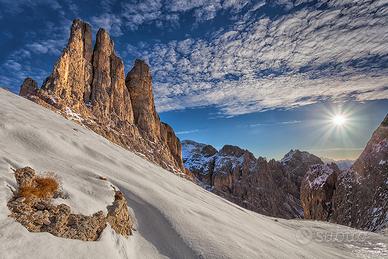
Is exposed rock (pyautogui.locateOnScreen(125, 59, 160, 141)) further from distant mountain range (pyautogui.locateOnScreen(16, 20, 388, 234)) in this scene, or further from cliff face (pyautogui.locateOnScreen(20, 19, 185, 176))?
distant mountain range (pyautogui.locateOnScreen(16, 20, 388, 234))

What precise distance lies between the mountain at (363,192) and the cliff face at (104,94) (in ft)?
140

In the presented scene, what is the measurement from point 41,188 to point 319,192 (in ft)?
202

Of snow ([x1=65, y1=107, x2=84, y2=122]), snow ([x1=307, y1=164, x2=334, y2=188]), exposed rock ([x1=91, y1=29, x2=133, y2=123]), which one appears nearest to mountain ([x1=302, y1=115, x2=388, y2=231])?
snow ([x1=307, y1=164, x2=334, y2=188])

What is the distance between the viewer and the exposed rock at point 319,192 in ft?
188

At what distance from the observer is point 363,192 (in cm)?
4522

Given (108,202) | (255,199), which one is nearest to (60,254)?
(108,202)

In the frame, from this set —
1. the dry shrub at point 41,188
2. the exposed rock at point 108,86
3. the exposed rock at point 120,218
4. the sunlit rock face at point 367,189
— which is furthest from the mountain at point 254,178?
the dry shrub at point 41,188

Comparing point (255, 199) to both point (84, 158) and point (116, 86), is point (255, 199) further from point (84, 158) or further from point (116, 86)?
point (84, 158)

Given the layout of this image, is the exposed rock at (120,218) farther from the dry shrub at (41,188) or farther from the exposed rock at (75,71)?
the exposed rock at (75,71)

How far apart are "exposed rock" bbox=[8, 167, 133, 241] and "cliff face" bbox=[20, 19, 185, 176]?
54.1m

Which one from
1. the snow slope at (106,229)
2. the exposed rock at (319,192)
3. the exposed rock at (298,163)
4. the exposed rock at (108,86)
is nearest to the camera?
the snow slope at (106,229)

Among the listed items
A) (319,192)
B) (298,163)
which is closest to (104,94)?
(319,192)

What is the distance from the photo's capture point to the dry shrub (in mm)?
7485

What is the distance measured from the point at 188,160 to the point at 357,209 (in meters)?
133
